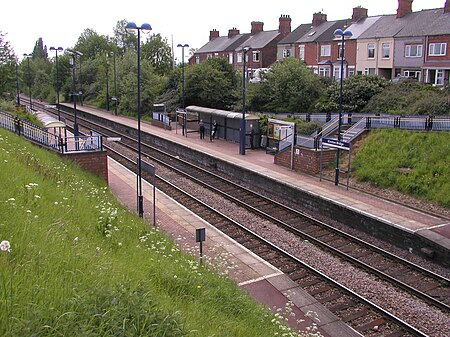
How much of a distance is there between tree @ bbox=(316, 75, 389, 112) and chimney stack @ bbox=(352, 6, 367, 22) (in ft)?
71.7

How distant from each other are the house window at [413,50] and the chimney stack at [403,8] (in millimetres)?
5183

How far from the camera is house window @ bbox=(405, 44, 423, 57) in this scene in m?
41.3

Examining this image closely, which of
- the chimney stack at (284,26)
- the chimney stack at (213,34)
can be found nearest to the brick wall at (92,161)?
the chimney stack at (284,26)

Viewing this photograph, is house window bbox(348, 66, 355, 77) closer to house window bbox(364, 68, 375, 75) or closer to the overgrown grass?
house window bbox(364, 68, 375, 75)

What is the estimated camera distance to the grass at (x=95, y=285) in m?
4.34

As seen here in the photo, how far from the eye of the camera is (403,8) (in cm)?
4559

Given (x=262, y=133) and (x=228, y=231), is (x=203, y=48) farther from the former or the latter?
(x=228, y=231)

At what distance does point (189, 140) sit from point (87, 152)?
1358 cm

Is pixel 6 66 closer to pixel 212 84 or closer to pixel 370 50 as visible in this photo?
pixel 212 84

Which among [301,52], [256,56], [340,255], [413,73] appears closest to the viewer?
[340,255]

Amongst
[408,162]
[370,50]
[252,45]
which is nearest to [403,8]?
[370,50]

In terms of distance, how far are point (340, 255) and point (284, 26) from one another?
5343 centimetres

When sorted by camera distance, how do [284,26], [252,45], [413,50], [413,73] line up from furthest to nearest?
[252,45]
[284,26]
[413,73]
[413,50]

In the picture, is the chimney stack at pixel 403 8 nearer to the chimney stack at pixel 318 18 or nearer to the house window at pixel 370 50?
the house window at pixel 370 50
